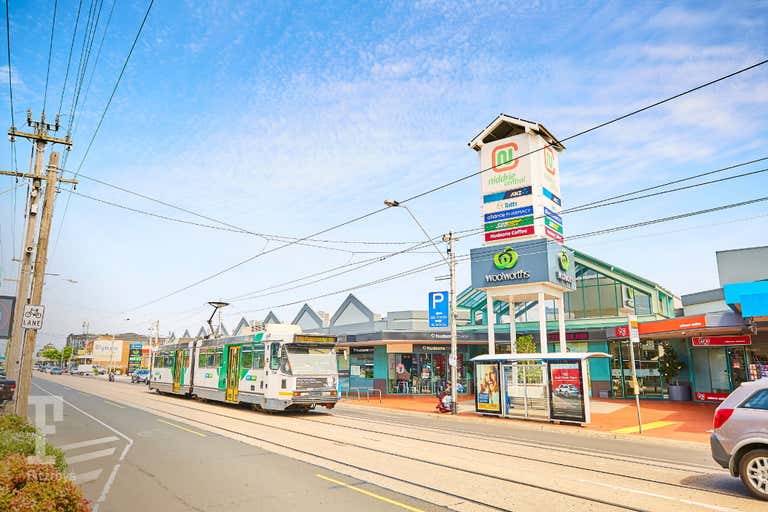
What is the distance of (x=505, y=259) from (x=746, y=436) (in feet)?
58.7

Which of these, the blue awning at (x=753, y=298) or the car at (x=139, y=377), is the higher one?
the blue awning at (x=753, y=298)

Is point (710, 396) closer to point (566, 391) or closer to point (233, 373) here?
point (566, 391)

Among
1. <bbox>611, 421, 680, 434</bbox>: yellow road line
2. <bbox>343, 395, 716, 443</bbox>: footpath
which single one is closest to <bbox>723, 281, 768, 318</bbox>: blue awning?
<bbox>343, 395, 716, 443</bbox>: footpath

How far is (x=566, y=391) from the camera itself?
18766mm

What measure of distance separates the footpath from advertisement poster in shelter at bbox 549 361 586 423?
1.79ft

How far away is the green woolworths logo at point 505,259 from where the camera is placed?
25170 millimetres

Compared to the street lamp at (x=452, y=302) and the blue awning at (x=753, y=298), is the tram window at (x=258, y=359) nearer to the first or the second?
the street lamp at (x=452, y=302)

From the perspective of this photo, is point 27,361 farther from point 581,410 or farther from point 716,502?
point 581,410

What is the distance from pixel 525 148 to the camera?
26.0 m

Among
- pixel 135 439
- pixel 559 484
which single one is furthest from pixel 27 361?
pixel 559 484

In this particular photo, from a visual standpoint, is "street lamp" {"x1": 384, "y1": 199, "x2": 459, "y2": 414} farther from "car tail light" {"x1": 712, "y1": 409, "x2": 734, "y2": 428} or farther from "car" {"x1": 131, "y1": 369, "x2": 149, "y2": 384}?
"car" {"x1": 131, "y1": 369, "x2": 149, "y2": 384}

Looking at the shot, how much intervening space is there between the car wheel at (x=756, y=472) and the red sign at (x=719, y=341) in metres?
20.6

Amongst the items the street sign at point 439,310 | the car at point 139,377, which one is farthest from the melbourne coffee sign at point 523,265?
the car at point 139,377

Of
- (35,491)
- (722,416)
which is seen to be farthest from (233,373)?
(722,416)
